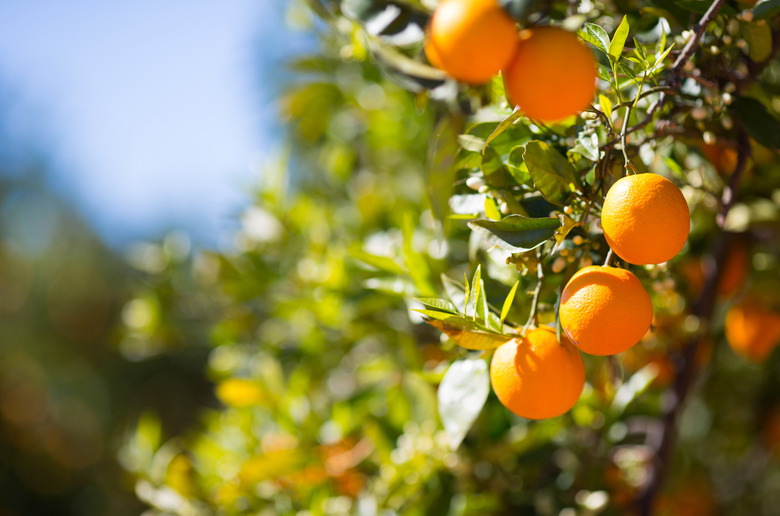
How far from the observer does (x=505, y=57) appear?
1.23 feet

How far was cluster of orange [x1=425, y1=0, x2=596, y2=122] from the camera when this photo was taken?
361 mm

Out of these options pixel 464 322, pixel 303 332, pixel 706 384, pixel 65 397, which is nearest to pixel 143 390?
pixel 65 397

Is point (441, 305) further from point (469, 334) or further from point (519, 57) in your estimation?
point (519, 57)

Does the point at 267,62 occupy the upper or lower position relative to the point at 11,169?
upper

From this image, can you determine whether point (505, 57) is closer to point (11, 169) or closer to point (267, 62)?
point (267, 62)

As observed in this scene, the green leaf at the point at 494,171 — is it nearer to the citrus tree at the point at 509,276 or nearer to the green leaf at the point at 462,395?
the citrus tree at the point at 509,276

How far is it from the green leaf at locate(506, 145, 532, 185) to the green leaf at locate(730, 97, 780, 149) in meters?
0.20

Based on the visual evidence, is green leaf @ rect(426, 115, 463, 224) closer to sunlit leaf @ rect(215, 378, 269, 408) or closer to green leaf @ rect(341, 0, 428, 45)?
green leaf @ rect(341, 0, 428, 45)

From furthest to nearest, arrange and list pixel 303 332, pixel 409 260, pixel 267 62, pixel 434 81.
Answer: pixel 267 62
pixel 303 332
pixel 409 260
pixel 434 81

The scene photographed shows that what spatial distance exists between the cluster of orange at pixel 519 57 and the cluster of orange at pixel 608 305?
0.07 metres

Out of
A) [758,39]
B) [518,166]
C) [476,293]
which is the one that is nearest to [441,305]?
[476,293]

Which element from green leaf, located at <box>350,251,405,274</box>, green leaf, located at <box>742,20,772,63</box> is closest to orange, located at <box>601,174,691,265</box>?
green leaf, located at <box>742,20,772,63</box>

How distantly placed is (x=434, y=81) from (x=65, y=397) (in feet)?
11.8

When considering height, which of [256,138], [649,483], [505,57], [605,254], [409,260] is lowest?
[256,138]
